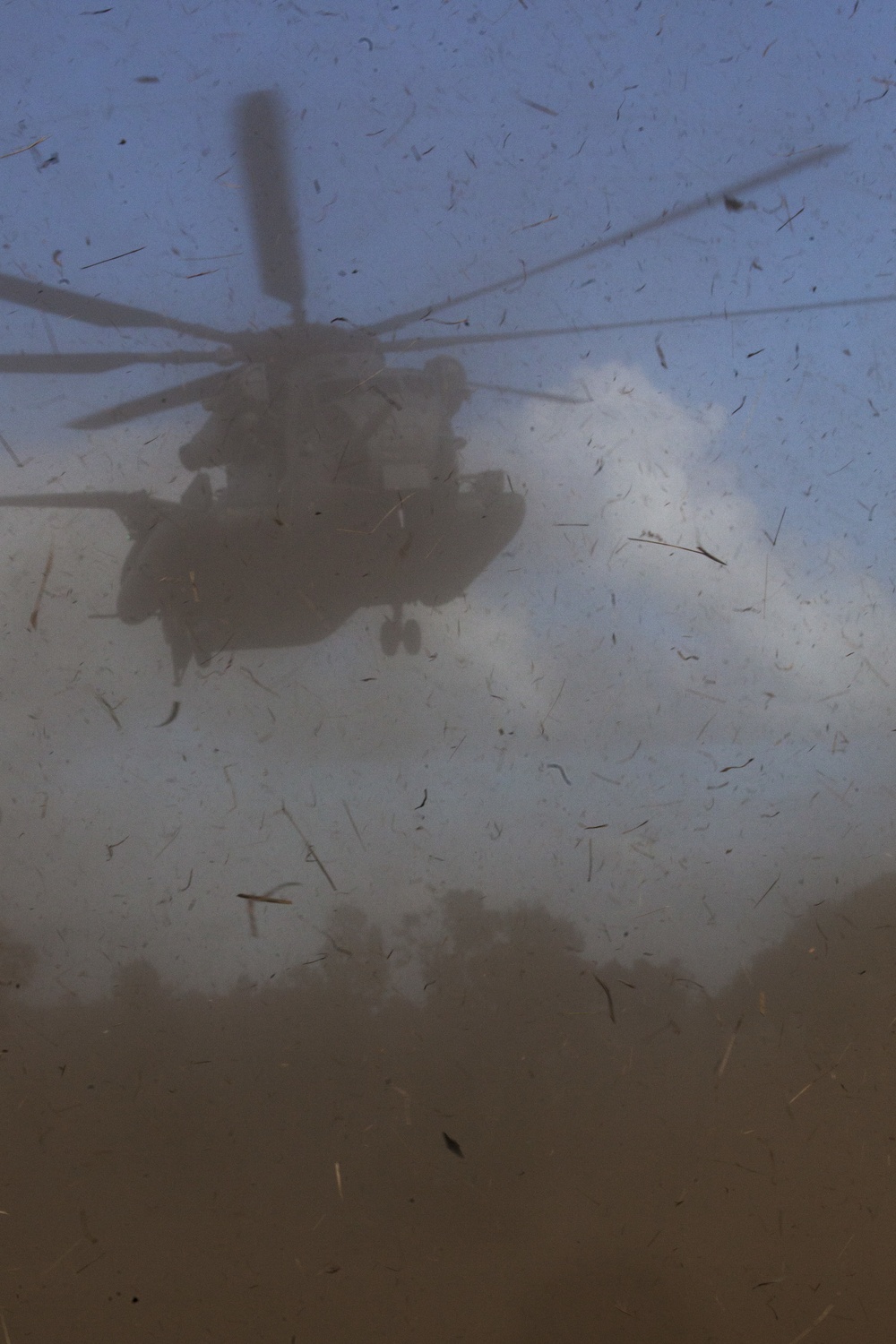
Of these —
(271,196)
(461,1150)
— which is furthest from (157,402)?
(461,1150)

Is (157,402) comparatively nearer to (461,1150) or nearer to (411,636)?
(411,636)

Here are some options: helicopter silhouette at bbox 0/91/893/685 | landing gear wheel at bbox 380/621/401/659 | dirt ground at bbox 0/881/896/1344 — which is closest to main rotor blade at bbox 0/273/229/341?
helicopter silhouette at bbox 0/91/893/685

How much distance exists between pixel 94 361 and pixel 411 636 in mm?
458

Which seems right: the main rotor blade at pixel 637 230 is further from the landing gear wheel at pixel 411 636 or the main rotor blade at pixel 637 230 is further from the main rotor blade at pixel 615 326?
the landing gear wheel at pixel 411 636

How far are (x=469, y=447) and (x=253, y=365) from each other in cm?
25

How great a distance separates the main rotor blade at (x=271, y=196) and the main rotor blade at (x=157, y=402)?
0.12 meters

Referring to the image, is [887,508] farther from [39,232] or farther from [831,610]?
[39,232]

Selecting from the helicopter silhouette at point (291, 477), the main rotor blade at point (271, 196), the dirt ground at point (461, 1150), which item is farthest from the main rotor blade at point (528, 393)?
the dirt ground at point (461, 1150)

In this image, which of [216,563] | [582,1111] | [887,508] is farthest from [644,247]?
[582,1111]

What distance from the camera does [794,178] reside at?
0.92 meters

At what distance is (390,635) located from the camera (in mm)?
905

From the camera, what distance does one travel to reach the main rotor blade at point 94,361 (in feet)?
2.92

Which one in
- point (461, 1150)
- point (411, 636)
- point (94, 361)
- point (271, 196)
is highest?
point (271, 196)

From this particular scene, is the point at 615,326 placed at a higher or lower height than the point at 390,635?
higher
